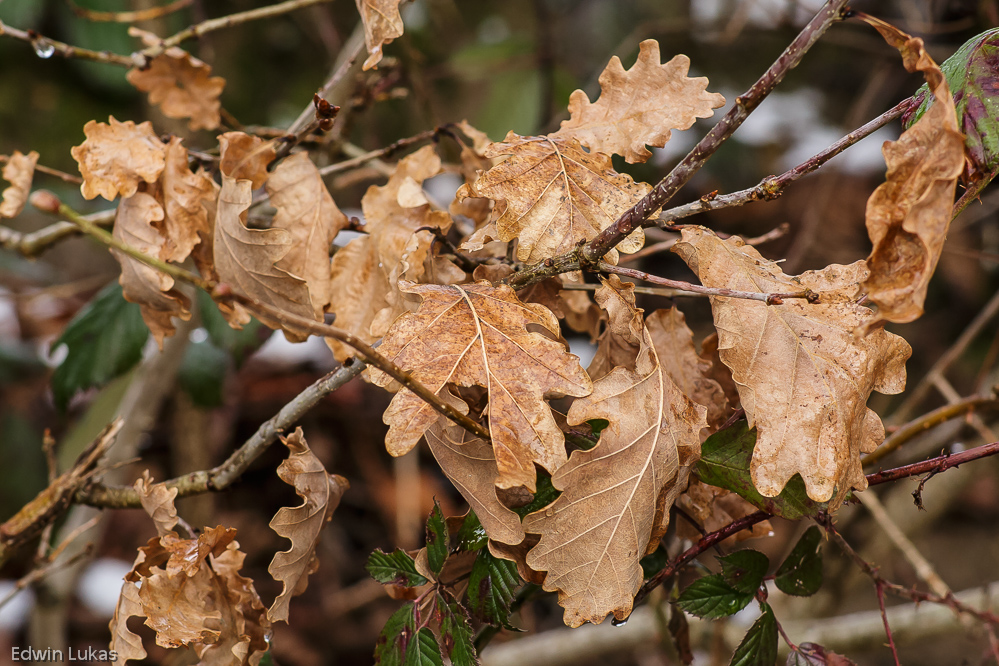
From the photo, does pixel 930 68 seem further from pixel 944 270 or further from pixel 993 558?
pixel 993 558

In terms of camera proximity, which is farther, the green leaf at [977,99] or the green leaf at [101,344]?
the green leaf at [101,344]

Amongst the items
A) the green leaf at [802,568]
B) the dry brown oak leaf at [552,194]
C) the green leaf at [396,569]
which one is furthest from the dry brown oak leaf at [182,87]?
the green leaf at [802,568]

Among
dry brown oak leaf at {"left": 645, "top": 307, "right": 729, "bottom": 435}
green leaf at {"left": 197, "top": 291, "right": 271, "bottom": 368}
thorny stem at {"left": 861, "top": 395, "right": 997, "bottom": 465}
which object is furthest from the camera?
green leaf at {"left": 197, "top": 291, "right": 271, "bottom": 368}

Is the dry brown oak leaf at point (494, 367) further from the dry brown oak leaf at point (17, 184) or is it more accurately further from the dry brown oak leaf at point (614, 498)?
the dry brown oak leaf at point (17, 184)

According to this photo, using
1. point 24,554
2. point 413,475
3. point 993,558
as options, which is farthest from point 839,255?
point 24,554

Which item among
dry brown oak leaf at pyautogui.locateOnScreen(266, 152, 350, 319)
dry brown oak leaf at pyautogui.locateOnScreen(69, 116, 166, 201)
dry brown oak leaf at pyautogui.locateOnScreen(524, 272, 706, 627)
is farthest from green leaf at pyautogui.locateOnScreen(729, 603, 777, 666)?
dry brown oak leaf at pyautogui.locateOnScreen(69, 116, 166, 201)

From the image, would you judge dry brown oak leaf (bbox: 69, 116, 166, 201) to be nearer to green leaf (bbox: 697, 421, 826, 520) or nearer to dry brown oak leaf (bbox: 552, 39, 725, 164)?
dry brown oak leaf (bbox: 552, 39, 725, 164)

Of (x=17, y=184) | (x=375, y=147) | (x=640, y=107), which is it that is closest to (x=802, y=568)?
(x=640, y=107)

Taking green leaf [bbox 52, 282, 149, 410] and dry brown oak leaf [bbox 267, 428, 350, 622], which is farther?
green leaf [bbox 52, 282, 149, 410]
